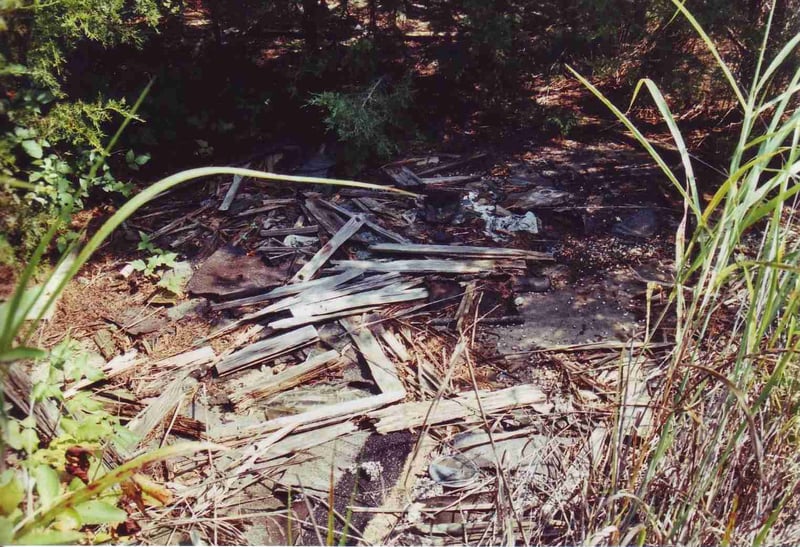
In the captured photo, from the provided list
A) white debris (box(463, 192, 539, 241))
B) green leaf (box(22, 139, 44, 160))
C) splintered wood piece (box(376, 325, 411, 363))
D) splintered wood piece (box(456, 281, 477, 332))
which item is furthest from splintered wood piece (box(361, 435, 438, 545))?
green leaf (box(22, 139, 44, 160))

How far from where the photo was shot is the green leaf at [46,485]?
1.62 metres

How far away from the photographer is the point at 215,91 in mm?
5531

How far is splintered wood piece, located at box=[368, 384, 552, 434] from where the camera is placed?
3168 millimetres

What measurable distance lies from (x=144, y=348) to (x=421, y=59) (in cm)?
396

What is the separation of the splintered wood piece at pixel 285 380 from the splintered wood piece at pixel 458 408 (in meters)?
0.51

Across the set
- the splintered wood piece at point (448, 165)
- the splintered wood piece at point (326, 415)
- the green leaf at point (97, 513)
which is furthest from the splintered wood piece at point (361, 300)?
the green leaf at point (97, 513)

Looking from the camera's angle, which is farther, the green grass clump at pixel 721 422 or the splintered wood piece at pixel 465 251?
the splintered wood piece at pixel 465 251

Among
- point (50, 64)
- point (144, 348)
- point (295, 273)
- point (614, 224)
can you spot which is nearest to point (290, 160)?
point (295, 273)

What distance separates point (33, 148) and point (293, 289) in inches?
79.2

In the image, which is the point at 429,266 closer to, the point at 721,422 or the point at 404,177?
the point at 404,177

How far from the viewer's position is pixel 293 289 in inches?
161

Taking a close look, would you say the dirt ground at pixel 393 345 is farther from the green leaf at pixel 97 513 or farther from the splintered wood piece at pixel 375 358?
the green leaf at pixel 97 513

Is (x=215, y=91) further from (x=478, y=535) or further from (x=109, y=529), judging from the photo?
(x=478, y=535)

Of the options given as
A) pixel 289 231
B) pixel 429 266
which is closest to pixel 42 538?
pixel 429 266
